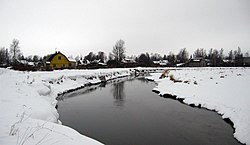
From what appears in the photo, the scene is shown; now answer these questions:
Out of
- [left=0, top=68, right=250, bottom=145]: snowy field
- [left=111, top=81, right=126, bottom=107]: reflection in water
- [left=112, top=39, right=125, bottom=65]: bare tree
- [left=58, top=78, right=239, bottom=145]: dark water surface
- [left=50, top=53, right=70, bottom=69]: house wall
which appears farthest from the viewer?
[left=112, top=39, right=125, bottom=65]: bare tree

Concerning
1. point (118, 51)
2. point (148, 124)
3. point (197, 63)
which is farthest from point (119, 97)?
point (197, 63)

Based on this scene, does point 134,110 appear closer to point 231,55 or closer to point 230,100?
point 230,100

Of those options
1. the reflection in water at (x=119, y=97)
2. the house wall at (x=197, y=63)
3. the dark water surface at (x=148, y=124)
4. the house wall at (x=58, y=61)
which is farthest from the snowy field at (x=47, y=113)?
the house wall at (x=197, y=63)

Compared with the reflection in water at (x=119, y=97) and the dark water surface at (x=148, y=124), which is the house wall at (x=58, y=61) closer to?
the reflection in water at (x=119, y=97)

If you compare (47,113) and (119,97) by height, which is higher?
(47,113)

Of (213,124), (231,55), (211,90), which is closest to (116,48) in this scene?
(211,90)

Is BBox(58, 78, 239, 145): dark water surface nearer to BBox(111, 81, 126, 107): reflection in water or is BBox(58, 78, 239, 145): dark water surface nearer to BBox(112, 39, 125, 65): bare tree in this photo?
BBox(111, 81, 126, 107): reflection in water

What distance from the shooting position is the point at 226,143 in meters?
6.33

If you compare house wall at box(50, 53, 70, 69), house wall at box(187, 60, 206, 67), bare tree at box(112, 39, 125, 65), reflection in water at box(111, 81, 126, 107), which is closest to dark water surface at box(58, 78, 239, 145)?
reflection in water at box(111, 81, 126, 107)

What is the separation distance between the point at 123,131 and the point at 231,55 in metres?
117

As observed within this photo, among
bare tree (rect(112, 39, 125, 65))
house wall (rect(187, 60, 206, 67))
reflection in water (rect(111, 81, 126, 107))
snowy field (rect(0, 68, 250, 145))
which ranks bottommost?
reflection in water (rect(111, 81, 126, 107))

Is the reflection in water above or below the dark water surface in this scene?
above

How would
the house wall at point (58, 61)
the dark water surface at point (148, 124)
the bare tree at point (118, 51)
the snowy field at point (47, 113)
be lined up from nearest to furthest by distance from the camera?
the snowy field at point (47, 113) → the dark water surface at point (148, 124) → the house wall at point (58, 61) → the bare tree at point (118, 51)

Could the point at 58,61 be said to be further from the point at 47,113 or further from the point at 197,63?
the point at 197,63
